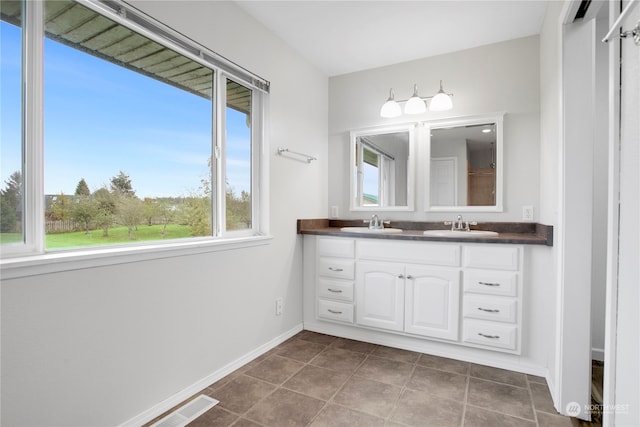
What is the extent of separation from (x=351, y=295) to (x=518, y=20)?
239 centimetres

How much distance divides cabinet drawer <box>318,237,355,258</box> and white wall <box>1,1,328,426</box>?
22 centimetres

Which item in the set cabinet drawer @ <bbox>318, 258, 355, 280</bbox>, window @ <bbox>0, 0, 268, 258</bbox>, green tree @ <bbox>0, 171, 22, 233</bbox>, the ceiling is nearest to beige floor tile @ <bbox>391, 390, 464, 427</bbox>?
cabinet drawer @ <bbox>318, 258, 355, 280</bbox>

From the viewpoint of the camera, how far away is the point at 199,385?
1.89m

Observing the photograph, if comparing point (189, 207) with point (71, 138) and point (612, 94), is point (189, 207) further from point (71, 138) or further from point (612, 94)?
point (612, 94)

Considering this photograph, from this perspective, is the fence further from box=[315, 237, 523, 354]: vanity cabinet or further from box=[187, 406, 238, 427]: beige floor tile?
box=[315, 237, 523, 354]: vanity cabinet

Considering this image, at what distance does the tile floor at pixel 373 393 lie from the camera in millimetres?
1644

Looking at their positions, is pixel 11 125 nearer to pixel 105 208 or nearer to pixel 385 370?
pixel 105 208

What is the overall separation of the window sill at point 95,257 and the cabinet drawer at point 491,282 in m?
1.66

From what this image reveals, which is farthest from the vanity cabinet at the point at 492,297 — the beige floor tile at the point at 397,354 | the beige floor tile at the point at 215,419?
the beige floor tile at the point at 215,419

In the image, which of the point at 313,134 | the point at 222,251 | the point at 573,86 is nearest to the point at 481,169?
the point at 573,86

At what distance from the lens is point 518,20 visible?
7.57 feet

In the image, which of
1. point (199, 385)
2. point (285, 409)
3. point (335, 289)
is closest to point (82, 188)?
point (199, 385)

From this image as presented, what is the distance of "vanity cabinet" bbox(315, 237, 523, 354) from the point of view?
2150mm

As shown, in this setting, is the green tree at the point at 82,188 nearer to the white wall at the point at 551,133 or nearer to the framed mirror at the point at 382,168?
the framed mirror at the point at 382,168
